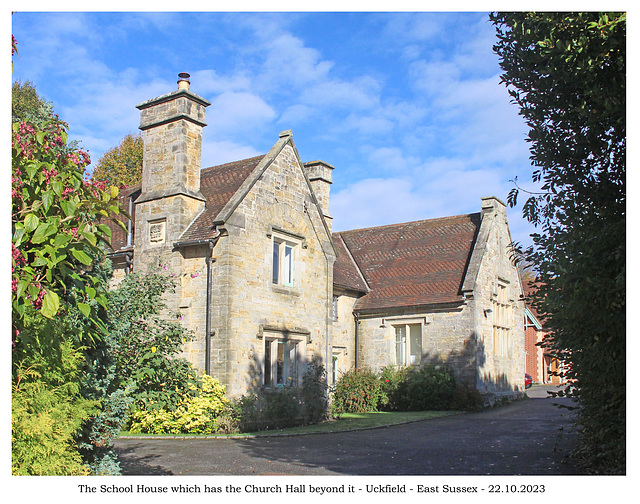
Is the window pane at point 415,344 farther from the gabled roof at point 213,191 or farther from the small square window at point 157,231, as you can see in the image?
the small square window at point 157,231

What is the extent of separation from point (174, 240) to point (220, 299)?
2.49m

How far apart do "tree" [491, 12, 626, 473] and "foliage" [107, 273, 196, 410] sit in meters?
8.95

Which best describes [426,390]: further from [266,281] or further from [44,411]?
[44,411]

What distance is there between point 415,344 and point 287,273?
7.46 m

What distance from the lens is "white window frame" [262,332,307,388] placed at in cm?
1762

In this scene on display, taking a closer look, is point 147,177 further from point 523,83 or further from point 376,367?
point 523,83

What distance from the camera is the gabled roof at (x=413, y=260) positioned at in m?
23.8

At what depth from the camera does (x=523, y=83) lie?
7.90m

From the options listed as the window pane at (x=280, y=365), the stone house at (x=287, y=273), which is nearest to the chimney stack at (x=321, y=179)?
the stone house at (x=287, y=273)

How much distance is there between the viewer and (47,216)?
5.22 meters

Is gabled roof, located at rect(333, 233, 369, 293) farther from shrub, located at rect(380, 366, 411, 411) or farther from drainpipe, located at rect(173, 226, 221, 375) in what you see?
drainpipe, located at rect(173, 226, 221, 375)

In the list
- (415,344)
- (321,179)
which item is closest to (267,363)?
(415,344)

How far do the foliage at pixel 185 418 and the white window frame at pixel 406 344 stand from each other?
33.9 feet

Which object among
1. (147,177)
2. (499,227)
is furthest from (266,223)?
(499,227)
